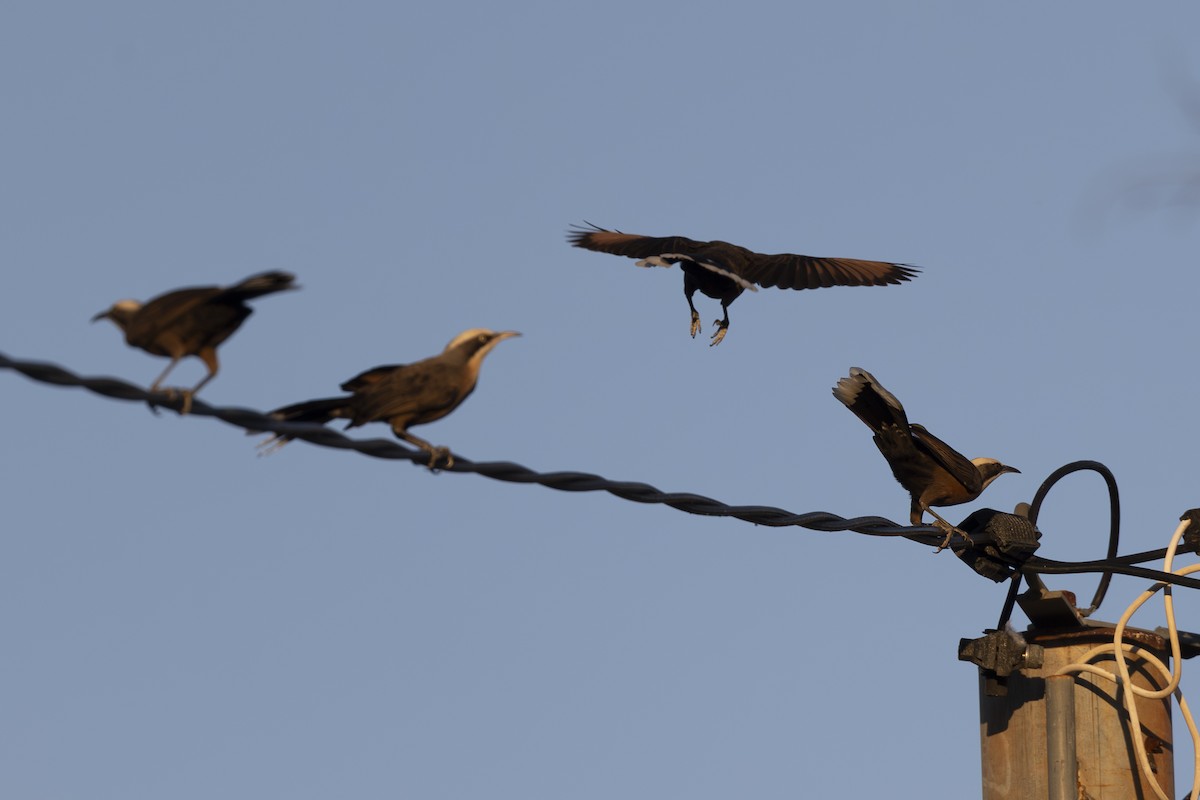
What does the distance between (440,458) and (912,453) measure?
3954 mm

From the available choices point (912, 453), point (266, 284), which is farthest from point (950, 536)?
point (266, 284)

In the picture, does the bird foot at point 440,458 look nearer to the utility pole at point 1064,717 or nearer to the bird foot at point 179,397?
the bird foot at point 179,397

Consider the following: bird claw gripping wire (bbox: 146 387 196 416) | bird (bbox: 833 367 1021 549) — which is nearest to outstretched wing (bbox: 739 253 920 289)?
bird (bbox: 833 367 1021 549)

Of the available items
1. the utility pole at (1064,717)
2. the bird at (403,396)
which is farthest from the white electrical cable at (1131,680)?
the bird at (403,396)

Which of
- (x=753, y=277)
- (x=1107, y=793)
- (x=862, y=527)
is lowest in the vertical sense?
(x=1107, y=793)

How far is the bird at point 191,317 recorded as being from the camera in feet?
18.3

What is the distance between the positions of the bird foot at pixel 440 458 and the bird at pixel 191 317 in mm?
748

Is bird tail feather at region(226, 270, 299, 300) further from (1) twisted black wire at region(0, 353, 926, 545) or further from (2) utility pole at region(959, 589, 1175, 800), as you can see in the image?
(2) utility pole at region(959, 589, 1175, 800)

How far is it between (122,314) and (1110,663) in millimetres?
4138

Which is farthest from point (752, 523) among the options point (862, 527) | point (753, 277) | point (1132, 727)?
point (753, 277)

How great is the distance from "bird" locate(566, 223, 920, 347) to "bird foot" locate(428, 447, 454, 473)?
7.29 m

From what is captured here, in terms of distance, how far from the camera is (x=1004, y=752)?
738 centimetres

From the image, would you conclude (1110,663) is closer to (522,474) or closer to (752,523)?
(752,523)

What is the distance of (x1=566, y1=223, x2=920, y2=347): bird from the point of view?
13.9 meters
